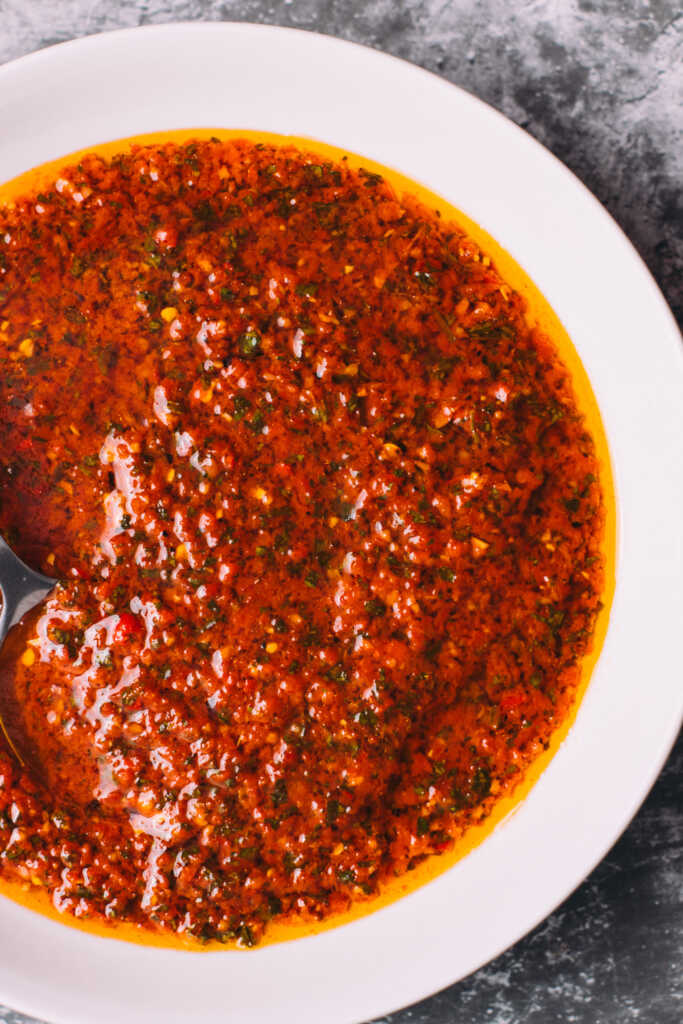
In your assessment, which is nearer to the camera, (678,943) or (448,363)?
(448,363)

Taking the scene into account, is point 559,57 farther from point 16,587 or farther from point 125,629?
point 16,587

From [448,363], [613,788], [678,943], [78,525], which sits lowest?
[678,943]

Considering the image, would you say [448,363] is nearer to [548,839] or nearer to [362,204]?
[362,204]

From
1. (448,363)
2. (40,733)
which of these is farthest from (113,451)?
(448,363)

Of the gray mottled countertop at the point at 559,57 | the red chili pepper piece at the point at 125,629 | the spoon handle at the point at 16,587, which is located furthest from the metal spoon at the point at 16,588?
the gray mottled countertop at the point at 559,57

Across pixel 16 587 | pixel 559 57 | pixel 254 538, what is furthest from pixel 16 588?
pixel 559 57

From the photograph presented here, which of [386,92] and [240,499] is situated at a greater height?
[386,92]
